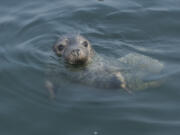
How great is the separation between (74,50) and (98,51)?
1369 millimetres

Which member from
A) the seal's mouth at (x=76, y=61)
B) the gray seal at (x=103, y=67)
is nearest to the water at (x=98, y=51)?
the gray seal at (x=103, y=67)

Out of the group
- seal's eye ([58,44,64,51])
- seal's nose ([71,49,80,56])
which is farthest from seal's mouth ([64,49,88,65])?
seal's eye ([58,44,64,51])

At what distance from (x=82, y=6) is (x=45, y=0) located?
1428 mm

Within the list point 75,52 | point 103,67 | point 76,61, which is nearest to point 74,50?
point 75,52

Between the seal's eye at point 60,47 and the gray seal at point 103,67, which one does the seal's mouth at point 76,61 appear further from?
the seal's eye at point 60,47

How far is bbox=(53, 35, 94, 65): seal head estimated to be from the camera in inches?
250

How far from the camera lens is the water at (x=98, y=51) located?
16.4 feet

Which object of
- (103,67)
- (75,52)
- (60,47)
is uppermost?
(60,47)

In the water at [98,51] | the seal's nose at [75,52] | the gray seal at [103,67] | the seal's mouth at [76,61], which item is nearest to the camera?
the water at [98,51]

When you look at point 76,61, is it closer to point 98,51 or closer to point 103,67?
point 103,67

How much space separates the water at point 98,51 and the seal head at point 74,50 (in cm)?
40

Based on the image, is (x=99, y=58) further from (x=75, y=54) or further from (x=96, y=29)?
(x=96, y=29)

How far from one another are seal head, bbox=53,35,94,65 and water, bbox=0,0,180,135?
40 cm

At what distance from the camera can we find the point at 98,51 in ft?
25.0
